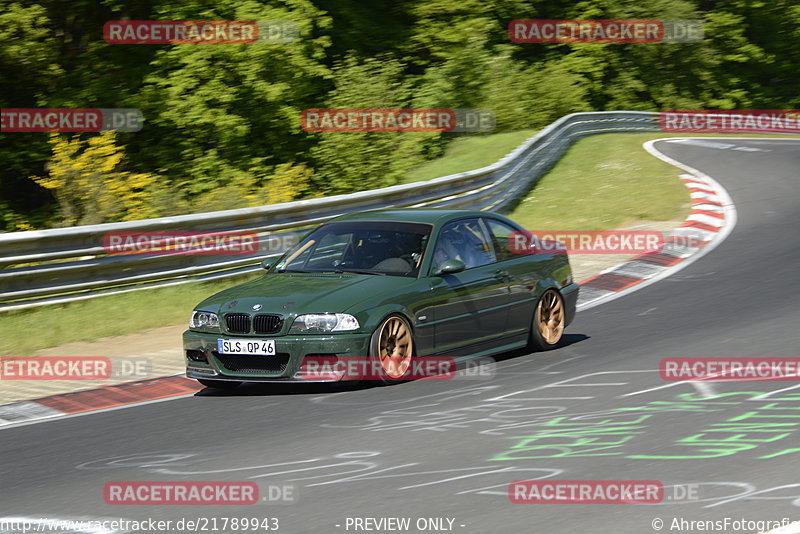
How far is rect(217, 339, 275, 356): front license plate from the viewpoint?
8797 mm

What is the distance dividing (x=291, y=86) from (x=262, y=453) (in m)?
25.9

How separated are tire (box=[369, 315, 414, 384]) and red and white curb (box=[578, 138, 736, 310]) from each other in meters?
4.52

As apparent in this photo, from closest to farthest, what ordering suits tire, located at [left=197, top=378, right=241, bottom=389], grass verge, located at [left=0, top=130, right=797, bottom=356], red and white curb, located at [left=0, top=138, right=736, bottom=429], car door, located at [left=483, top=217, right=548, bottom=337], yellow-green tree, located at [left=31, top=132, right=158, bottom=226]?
red and white curb, located at [left=0, top=138, right=736, bottom=429] < tire, located at [left=197, top=378, right=241, bottom=389] < car door, located at [left=483, top=217, right=548, bottom=337] < grass verge, located at [left=0, top=130, right=797, bottom=356] < yellow-green tree, located at [left=31, top=132, right=158, bottom=226]

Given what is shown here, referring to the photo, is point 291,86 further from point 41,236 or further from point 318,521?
point 318,521

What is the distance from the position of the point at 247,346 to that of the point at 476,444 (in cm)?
262

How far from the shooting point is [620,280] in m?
14.8

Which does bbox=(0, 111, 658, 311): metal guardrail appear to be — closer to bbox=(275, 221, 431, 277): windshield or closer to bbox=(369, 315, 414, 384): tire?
bbox=(275, 221, 431, 277): windshield

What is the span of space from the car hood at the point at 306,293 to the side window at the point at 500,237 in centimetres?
145

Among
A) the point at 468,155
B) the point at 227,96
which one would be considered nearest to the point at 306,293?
the point at 468,155

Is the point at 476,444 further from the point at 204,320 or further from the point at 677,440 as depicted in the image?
the point at 204,320

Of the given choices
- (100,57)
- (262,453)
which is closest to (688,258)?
(262,453)

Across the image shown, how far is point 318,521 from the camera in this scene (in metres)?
5.43

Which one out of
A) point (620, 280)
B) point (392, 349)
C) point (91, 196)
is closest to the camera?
point (392, 349)

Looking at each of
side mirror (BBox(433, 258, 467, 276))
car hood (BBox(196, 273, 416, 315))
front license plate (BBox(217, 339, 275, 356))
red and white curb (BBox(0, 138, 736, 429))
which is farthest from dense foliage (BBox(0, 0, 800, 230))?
front license plate (BBox(217, 339, 275, 356))
